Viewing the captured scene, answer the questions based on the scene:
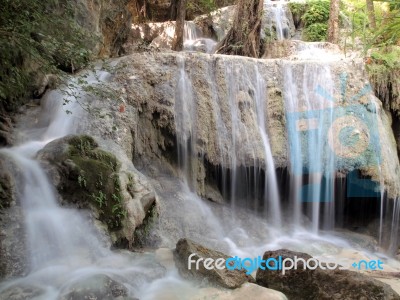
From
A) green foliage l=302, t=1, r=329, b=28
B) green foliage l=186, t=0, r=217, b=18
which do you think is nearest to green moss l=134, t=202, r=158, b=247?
green foliage l=186, t=0, r=217, b=18

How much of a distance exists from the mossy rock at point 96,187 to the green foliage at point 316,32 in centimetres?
1214

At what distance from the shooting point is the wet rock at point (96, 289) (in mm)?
3322

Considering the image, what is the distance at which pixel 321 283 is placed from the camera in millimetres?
3637

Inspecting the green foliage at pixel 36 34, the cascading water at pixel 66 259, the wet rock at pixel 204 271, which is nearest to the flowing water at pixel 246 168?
the cascading water at pixel 66 259

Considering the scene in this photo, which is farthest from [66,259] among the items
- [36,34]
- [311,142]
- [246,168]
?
[311,142]

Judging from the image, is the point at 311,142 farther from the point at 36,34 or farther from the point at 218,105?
the point at 36,34

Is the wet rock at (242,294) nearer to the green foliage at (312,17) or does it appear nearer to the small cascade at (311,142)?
the small cascade at (311,142)

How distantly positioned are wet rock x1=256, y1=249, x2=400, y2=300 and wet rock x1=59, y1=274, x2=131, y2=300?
1581 millimetres

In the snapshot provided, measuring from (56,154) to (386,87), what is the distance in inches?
303

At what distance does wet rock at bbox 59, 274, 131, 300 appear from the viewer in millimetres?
3322

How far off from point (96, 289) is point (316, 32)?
45.6 ft

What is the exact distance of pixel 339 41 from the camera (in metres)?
12.6

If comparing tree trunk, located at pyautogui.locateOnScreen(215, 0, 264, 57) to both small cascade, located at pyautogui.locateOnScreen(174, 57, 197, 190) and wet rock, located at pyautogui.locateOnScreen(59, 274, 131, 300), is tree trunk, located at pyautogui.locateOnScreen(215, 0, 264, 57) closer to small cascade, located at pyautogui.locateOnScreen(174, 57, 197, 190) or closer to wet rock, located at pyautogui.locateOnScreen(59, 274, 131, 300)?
small cascade, located at pyautogui.locateOnScreen(174, 57, 197, 190)

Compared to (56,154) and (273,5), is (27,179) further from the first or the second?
(273,5)
